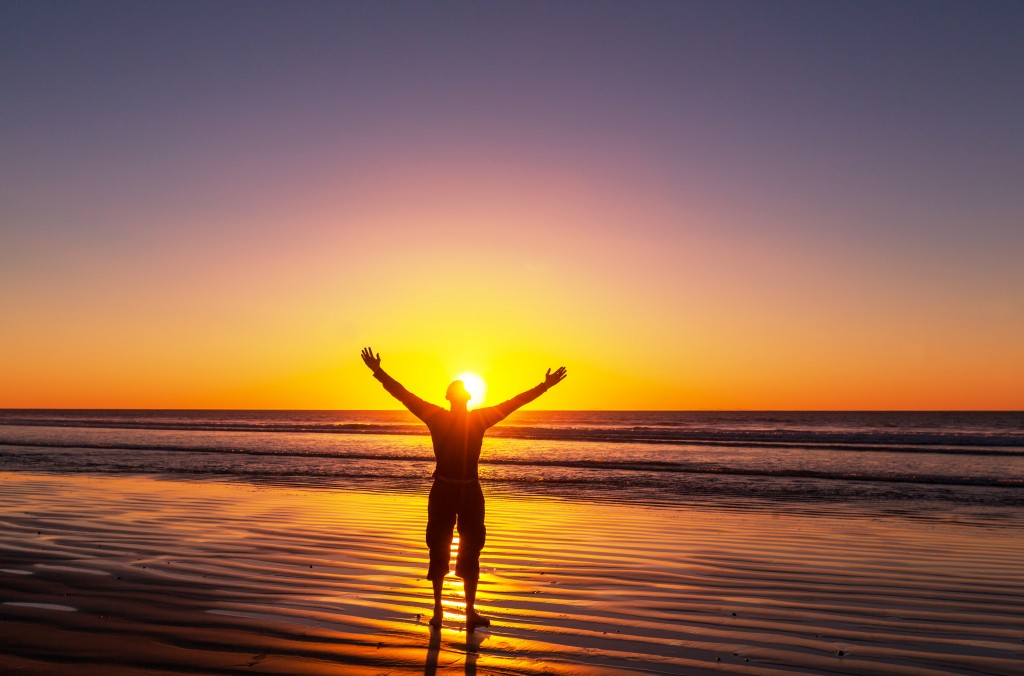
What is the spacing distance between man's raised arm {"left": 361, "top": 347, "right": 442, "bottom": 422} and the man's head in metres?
0.13

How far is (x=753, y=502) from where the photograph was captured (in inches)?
641

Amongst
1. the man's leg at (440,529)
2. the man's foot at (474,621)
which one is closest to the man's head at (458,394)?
the man's leg at (440,529)

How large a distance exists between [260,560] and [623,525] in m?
5.64

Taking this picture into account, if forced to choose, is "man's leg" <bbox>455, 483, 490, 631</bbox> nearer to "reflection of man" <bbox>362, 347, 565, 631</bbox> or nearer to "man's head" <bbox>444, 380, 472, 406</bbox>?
"reflection of man" <bbox>362, 347, 565, 631</bbox>

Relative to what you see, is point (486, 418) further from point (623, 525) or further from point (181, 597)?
point (623, 525)

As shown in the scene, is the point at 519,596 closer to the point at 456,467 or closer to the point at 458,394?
the point at 456,467

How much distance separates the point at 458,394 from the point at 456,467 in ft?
1.90

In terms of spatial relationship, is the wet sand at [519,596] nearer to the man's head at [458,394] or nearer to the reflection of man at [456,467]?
the reflection of man at [456,467]

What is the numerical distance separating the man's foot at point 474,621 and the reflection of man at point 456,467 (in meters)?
0.23

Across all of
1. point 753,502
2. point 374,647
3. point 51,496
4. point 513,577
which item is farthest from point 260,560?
point 753,502

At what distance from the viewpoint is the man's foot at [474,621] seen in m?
5.87

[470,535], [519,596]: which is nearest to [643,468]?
[519,596]

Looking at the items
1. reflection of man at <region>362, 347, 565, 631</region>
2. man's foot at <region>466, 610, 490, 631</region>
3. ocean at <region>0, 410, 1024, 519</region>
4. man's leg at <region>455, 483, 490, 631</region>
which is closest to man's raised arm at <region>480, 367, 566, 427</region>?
reflection of man at <region>362, 347, 565, 631</region>

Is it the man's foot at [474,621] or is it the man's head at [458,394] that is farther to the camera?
the man's head at [458,394]
